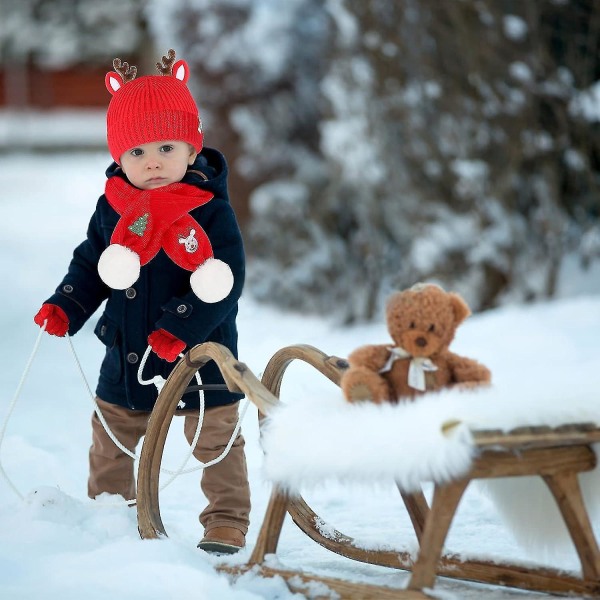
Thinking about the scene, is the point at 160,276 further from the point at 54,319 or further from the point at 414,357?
the point at 414,357

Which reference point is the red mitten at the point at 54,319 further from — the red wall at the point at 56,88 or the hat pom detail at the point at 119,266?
the red wall at the point at 56,88

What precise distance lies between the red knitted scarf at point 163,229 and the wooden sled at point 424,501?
28 centimetres

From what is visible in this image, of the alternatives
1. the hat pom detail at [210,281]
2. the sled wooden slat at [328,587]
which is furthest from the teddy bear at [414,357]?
the hat pom detail at [210,281]

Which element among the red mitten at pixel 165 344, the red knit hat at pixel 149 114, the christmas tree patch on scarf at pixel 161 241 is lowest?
the red mitten at pixel 165 344

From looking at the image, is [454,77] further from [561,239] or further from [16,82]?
[16,82]

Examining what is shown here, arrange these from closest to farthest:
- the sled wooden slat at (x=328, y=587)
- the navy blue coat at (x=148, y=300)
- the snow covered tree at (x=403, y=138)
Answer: the sled wooden slat at (x=328, y=587), the navy blue coat at (x=148, y=300), the snow covered tree at (x=403, y=138)

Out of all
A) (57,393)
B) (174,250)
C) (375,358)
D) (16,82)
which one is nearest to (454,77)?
(57,393)

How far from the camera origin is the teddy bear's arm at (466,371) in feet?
6.01

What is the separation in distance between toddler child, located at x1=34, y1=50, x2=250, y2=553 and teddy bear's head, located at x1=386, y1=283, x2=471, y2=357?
0.60 meters

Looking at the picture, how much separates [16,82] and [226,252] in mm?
13945

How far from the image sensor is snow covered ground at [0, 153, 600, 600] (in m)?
1.99

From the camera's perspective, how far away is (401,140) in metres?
6.47

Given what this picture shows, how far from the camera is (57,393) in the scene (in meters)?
4.09

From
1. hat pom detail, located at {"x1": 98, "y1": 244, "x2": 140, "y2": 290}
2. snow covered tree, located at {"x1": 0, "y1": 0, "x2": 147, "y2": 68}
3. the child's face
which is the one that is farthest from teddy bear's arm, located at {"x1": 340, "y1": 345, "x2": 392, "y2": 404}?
snow covered tree, located at {"x1": 0, "y1": 0, "x2": 147, "y2": 68}
